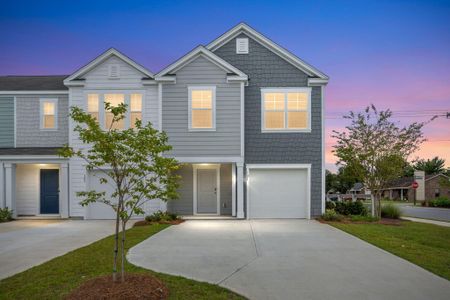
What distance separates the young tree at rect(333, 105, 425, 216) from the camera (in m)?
15.4

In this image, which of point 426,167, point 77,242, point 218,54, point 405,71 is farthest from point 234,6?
point 77,242

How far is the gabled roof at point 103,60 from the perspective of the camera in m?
15.1

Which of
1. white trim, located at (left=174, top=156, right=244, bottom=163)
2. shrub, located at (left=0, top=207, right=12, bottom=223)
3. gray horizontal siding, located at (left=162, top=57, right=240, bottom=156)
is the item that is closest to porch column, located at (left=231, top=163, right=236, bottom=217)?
white trim, located at (left=174, top=156, right=244, bottom=163)

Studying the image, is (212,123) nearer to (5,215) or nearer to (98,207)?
(98,207)

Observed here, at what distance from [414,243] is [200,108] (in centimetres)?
1003

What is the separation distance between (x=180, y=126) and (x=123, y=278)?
10012mm

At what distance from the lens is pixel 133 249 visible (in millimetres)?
8656

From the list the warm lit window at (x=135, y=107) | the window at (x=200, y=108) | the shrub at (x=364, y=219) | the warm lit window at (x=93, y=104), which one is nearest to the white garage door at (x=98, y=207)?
the warm lit window at (x=93, y=104)

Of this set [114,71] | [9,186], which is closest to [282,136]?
[114,71]

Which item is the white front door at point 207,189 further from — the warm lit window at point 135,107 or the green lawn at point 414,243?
the green lawn at point 414,243

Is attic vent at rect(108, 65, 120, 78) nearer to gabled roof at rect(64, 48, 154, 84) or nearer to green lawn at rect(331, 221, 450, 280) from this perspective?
gabled roof at rect(64, 48, 154, 84)

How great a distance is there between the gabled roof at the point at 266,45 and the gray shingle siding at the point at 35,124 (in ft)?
27.0

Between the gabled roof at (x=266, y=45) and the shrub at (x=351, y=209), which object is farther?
the shrub at (x=351, y=209)

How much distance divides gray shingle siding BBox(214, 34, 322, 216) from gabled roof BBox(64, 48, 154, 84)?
520 centimetres
